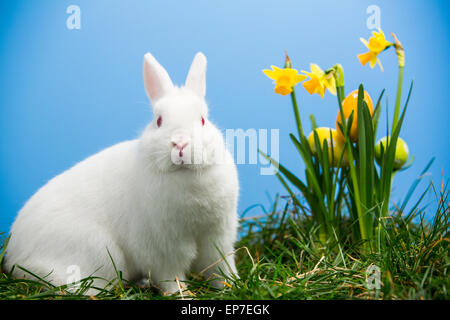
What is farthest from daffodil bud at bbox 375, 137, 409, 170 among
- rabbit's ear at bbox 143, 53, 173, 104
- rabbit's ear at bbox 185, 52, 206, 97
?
rabbit's ear at bbox 143, 53, 173, 104

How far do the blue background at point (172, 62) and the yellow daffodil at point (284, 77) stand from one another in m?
0.66

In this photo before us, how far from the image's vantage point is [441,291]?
4.44 feet

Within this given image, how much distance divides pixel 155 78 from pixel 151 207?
0.51 meters

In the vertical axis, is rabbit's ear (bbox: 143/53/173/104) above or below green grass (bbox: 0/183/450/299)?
above

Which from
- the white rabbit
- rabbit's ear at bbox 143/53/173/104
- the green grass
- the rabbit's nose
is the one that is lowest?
the green grass

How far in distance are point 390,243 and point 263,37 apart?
1547mm

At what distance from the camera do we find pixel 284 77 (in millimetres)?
1910

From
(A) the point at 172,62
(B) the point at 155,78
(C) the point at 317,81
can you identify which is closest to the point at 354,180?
(C) the point at 317,81

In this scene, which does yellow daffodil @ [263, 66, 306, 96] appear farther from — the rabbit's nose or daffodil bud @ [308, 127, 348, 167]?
the rabbit's nose

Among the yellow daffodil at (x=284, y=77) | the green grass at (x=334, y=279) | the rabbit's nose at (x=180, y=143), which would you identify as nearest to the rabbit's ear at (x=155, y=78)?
the rabbit's nose at (x=180, y=143)

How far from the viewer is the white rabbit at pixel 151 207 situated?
1563 mm

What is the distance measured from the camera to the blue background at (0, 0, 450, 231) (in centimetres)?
256

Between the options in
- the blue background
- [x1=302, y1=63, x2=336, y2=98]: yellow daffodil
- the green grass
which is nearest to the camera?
the green grass
